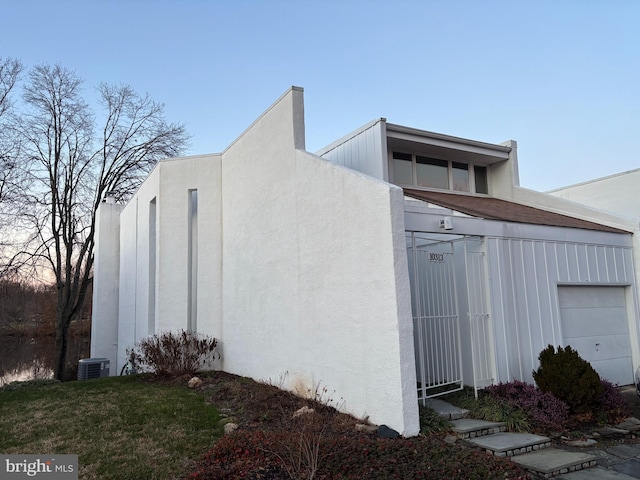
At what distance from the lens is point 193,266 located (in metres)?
11.9

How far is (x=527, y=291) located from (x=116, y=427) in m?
7.17

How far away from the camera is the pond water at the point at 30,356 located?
2074 cm

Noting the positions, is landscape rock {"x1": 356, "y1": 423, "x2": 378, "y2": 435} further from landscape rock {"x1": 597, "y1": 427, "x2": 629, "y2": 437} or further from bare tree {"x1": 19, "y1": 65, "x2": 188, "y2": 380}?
bare tree {"x1": 19, "y1": 65, "x2": 188, "y2": 380}

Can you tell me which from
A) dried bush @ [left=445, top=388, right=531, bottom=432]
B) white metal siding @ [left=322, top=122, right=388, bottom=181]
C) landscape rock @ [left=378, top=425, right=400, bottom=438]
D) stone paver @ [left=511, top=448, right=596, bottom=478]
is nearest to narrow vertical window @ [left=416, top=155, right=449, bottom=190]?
white metal siding @ [left=322, top=122, right=388, bottom=181]

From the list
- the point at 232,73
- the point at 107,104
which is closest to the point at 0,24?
the point at 232,73

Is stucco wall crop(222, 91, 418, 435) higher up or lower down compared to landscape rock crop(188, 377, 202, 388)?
higher up

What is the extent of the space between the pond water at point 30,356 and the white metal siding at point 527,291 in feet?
62.1

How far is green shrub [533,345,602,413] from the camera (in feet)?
21.2

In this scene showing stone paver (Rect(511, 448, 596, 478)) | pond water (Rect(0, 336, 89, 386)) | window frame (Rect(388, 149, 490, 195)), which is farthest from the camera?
pond water (Rect(0, 336, 89, 386))

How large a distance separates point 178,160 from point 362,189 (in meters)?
7.63

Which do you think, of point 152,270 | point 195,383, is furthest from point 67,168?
point 195,383

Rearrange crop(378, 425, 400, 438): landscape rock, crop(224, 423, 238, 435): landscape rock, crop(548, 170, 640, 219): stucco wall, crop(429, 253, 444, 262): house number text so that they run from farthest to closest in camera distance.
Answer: crop(548, 170, 640, 219): stucco wall, crop(429, 253, 444, 262): house number text, crop(224, 423, 238, 435): landscape rock, crop(378, 425, 400, 438): landscape rock

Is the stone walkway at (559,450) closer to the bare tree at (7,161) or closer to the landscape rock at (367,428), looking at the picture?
the landscape rock at (367,428)

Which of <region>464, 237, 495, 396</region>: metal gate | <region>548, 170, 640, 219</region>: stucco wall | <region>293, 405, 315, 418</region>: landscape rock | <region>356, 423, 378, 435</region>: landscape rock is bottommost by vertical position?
<region>356, 423, 378, 435</region>: landscape rock
